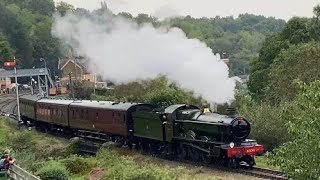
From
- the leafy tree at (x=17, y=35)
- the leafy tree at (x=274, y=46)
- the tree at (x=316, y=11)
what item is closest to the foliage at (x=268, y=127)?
the leafy tree at (x=274, y=46)

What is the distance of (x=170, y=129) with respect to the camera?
97.6 feet

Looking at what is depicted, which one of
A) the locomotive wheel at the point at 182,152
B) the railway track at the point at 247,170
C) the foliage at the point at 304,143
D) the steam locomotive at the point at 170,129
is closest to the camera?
the foliage at the point at 304,143

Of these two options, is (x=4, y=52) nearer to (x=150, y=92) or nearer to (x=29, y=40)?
(x=29, y=40)

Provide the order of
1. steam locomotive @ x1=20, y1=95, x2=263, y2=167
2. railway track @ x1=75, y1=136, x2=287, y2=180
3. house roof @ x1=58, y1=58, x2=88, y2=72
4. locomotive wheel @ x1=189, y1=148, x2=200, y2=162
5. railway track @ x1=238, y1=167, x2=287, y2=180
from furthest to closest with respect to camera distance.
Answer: house roof @ x1=58, y1=58, x2=88, y2=72, locomotive wheel @ x1=189, y1=148, x2=200, y2=162, steam locomotive @ x1=20, y1=95, x2=263, y2=167, railway track @ x1=75, y1=136, x2=287, y2=180, railway track @ x1=238, y1=167, x2=287, y2=180

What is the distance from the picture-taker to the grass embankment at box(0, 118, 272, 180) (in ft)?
72.2

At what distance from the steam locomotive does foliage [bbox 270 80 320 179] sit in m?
9.03

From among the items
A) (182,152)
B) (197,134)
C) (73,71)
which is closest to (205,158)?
(197,134)

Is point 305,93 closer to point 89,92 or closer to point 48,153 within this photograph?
point 48,153

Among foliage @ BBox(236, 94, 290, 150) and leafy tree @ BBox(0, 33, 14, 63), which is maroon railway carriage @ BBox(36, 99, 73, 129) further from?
leafy tree @ BBox(0, 33, 14, 63)

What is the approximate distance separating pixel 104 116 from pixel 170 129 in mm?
7862

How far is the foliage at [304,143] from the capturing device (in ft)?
53.3

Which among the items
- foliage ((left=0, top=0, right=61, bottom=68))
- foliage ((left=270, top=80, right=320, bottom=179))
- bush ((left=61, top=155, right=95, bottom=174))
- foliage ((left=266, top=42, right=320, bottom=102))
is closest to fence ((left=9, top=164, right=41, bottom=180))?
bush ((left=61, top=155, right=95, bottom=174))

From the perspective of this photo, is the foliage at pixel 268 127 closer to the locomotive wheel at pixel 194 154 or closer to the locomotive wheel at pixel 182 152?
the locomotive wheel at pixel 182 152

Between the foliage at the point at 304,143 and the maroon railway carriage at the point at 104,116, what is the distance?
1671 centimetres
